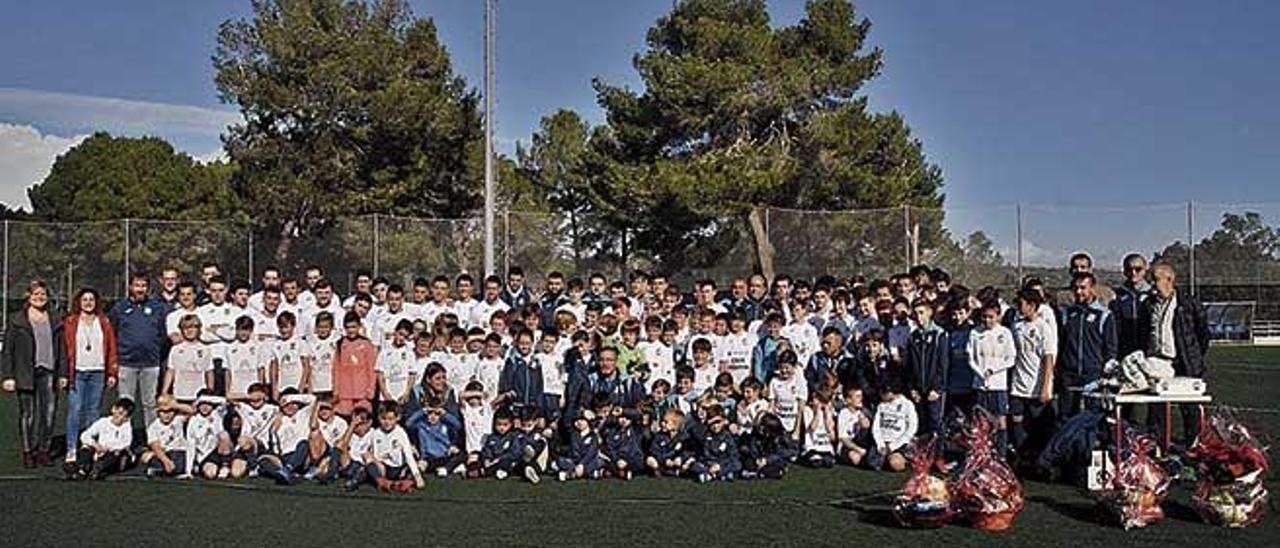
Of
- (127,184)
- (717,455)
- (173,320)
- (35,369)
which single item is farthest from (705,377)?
(127,184)

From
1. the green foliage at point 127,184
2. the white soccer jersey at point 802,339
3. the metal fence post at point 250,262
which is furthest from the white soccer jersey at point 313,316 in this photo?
the green foliage at point 127,184

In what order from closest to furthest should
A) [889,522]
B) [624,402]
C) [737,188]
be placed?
[889,522], [624,402], [737,188]

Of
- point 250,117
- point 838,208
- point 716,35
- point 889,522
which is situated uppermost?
point 716,35

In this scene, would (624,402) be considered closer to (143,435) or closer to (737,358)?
(737,358)

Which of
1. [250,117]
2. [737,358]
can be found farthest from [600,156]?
[737,358]

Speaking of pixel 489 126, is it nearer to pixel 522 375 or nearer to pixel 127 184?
pixel 522 375

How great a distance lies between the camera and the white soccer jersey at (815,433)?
1059 cm

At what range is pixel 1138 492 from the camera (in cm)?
758

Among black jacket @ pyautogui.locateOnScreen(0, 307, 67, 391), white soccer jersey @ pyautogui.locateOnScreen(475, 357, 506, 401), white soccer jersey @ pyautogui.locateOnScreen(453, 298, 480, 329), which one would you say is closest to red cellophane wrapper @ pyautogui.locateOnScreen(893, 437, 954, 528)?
white soccer jersey @ pyautogui.locateOnScreen(475, 357, 506, 401)

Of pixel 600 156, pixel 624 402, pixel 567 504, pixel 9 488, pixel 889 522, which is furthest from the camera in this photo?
pixel 600 156

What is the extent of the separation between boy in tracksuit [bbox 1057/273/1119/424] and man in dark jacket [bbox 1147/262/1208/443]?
1.39ft

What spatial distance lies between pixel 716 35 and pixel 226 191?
11975 millimetres

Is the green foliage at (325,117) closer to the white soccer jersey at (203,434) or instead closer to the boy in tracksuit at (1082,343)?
the white soccer jersey at (203,434)

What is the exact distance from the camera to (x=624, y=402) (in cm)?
1054
